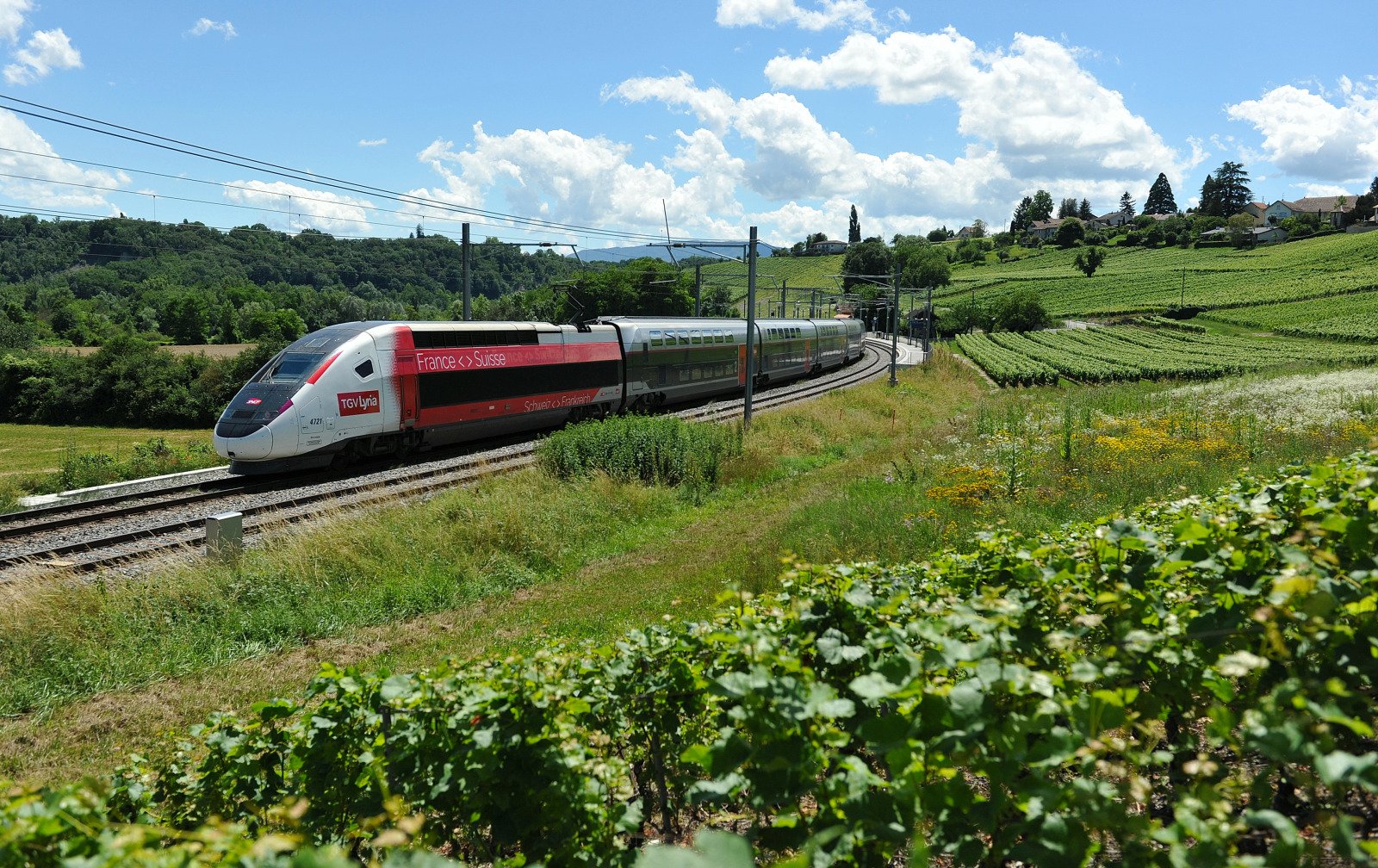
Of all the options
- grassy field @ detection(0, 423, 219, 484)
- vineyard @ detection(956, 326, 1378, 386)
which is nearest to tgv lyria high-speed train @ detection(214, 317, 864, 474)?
grassy field @ detection(0, 423, 219, 484)

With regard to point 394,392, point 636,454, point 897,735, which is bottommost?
point 636,454

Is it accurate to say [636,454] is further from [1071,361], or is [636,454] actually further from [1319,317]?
[1319,317]

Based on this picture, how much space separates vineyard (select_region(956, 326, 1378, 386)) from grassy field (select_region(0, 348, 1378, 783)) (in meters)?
30.7

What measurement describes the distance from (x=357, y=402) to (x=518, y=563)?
26.5ft

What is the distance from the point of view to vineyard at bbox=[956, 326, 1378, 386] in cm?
4959

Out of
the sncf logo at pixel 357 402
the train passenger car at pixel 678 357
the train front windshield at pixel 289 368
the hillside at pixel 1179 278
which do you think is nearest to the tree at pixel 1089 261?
the hillside at pixel 1179 278

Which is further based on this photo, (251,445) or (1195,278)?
(1195,278)

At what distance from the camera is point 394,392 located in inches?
778

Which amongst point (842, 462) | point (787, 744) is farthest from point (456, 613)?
point (842, 462)

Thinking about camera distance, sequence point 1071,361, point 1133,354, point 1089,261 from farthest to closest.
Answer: point 1089,261 → point 1133,354 → point 1071,361

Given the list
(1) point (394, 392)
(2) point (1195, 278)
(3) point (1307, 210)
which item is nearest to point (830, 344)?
(1) point (394, 392)

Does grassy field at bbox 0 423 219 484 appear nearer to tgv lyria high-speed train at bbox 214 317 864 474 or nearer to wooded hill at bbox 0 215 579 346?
tgv lyria high-speed train at bbox 214 317 864 474

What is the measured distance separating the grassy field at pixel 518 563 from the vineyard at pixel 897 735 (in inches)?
158

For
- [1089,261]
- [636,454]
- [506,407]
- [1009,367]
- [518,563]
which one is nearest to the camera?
[518,563]
